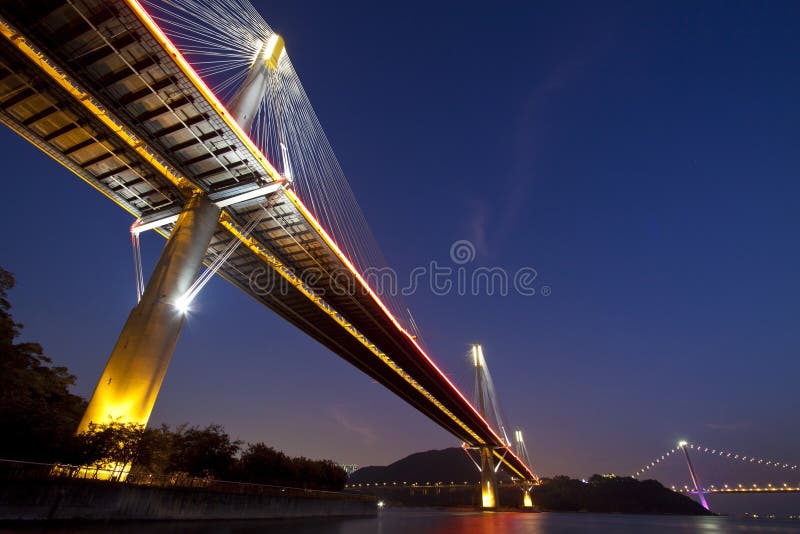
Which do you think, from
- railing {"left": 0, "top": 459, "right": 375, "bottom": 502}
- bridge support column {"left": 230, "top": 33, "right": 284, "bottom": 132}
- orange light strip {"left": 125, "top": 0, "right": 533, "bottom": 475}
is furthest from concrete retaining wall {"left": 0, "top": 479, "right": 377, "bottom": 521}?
bridge support column {"left": 230, "top": 33, "right": 284, "bottom": 132}

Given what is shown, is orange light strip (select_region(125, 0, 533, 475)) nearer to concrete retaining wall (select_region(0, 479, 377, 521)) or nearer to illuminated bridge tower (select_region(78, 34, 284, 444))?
illuminated bridge tower (select_region(78, 34, 284, 444))

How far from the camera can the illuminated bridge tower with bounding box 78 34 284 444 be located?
14531mm

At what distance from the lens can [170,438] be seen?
74.1ft

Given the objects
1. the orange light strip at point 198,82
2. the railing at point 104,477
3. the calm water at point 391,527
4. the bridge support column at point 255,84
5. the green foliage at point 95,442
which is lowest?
the calm water at point 391,527

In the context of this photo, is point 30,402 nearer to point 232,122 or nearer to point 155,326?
point 155,326

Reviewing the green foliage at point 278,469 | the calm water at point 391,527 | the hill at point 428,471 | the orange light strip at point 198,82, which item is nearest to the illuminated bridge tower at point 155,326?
the orange light strip at point 198,82

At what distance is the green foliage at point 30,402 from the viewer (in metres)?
11.4

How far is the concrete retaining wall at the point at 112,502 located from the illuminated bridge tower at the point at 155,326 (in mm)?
3067

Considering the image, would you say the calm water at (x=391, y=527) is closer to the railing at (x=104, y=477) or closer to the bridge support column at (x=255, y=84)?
the railing at (x=104, y=477)

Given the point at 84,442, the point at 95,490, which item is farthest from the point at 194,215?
the point at 95,490

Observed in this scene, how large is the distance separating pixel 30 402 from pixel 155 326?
6.46 meters

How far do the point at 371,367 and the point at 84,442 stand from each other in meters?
31.2

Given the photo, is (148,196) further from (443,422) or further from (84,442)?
(443,422)

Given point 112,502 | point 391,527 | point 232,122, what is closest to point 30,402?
point 112,502
